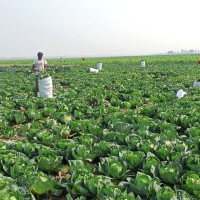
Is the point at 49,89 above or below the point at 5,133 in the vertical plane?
above

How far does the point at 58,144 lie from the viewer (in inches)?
146

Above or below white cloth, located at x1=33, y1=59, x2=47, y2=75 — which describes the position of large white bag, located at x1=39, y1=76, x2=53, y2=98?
below

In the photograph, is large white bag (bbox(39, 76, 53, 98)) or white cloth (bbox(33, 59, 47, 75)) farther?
white cloth (bbox(33, 59, 47, 75))

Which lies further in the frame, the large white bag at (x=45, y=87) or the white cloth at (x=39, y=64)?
the white cloth at (x=39, y=64)

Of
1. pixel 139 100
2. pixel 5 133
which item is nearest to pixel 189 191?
pixel 5 133

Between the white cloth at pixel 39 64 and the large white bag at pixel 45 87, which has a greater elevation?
the white cloth at pixel 39 64

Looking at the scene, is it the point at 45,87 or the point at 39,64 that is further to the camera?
the point at 39,64

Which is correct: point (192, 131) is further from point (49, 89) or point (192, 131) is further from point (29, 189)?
point (49, 89)

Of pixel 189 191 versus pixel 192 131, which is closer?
pixel 189 191

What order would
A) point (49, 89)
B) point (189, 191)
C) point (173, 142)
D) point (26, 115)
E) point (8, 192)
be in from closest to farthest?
point (8, 192), point (189, 191), point (173, 142), point (26, 115), point (49, 89)

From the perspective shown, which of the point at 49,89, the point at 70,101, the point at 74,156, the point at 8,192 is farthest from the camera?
the point at 49,89

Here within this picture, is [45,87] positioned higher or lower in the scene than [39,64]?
lower

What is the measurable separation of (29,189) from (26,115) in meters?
3.87

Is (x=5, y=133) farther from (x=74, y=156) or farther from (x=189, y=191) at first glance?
(x=189, y=191)
